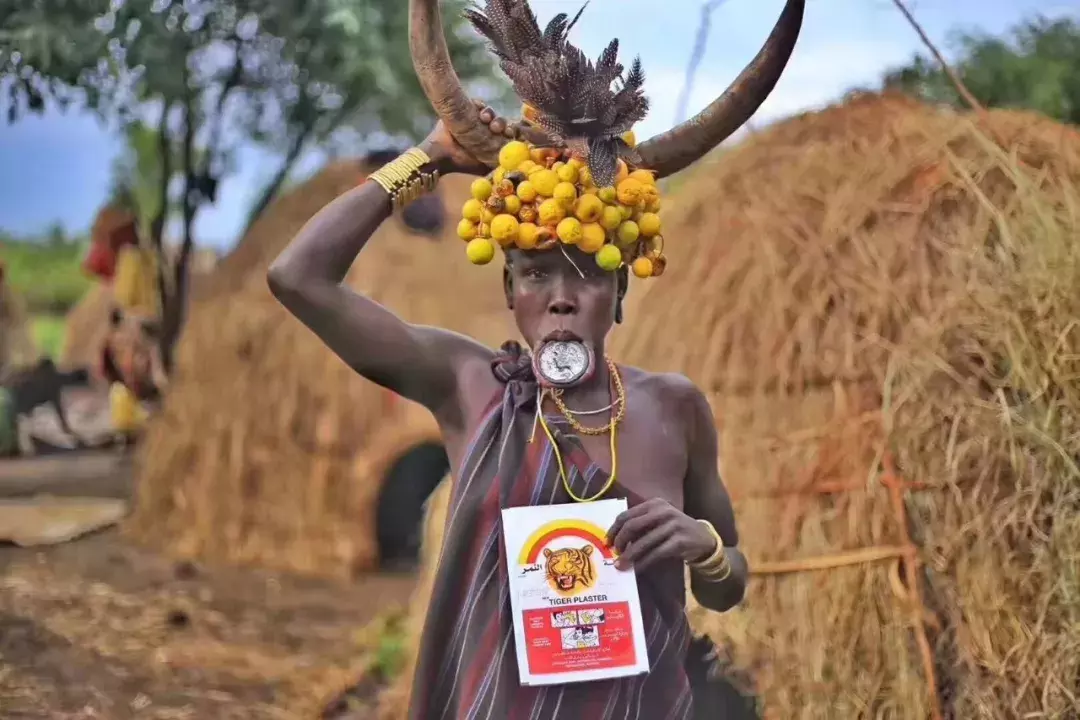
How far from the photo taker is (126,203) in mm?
3959

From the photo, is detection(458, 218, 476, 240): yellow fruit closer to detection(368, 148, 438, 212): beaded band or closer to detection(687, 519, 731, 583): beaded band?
detection(368, 148, 438, 212): beaded band

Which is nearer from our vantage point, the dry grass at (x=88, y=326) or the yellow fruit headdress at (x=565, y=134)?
the yellow fruit headdress at (x=565, y=134)

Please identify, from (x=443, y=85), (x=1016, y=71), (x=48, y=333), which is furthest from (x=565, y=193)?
(x=1016, y=71)

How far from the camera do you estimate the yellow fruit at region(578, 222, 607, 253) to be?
1.56 metres

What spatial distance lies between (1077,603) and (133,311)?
4.10 meters

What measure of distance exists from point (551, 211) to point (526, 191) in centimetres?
5

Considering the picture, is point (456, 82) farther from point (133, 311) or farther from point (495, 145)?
point (133, 311)

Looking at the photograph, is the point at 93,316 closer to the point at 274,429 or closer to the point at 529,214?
the point at 274,429

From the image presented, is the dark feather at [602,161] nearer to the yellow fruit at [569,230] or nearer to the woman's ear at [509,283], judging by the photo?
the yellow fruit at [569,230]

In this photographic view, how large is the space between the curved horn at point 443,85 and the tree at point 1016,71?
2.11 metres

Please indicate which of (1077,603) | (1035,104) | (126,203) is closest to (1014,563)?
(1077,603)

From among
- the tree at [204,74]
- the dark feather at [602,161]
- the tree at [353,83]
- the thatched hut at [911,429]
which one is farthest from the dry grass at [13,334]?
the dark feather at [602,161]

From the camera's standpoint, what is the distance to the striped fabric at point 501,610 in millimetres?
1539

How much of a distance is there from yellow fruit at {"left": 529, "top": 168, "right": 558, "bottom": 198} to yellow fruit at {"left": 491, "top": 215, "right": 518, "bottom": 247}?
6cm
